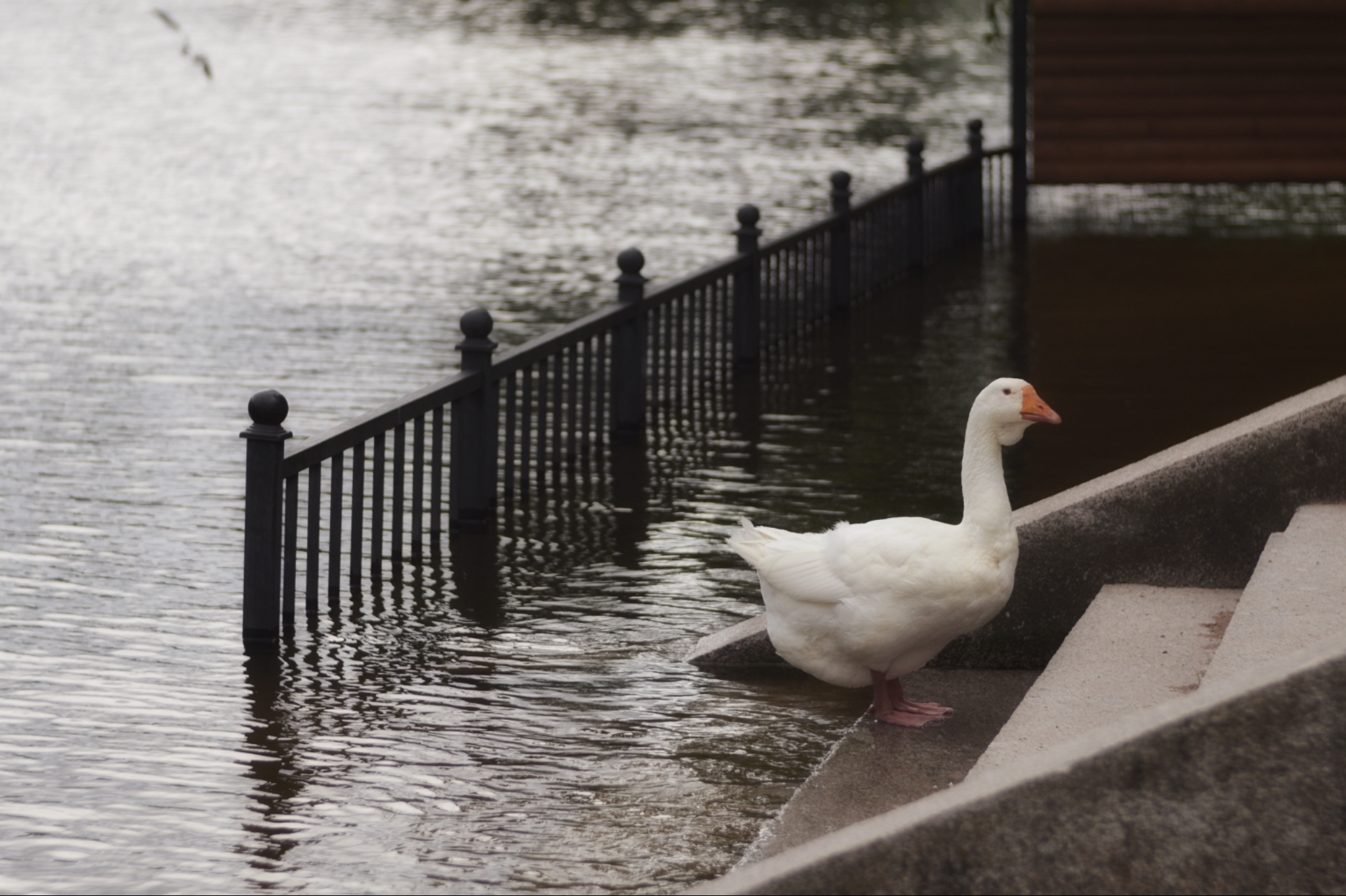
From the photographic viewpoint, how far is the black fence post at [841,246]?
15527 mm

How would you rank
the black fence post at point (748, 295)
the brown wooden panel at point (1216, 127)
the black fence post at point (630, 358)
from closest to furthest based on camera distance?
the black fence post at point (630, 358) < the black fence post at point (748, 295) < the brown wooden panel at point (1216, 127)

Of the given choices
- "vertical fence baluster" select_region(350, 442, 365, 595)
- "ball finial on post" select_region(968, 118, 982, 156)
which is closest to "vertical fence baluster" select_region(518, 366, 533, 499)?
"vertical fence baluster" select_region(350, 442, 365, 595)

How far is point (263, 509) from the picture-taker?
750 cm

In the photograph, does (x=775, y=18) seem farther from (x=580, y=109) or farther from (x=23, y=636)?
(x=23, y=636)

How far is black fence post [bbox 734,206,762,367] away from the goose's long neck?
22.7 feet

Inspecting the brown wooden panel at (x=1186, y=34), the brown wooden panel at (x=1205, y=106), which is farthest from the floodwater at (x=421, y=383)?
the brown wooden panel at (x=1186, y=34)

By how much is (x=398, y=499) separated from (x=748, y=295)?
18.3ft

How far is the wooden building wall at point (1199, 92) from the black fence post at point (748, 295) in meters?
Result: 5.56

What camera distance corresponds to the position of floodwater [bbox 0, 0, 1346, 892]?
19.7 ft

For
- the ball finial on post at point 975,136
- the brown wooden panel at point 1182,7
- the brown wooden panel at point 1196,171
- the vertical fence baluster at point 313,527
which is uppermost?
the brown wooden panel at point 1182,7

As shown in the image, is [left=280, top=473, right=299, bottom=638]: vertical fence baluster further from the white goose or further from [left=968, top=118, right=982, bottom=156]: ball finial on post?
[left=968, top=118, right=982, bottom=156]: ball finial on post

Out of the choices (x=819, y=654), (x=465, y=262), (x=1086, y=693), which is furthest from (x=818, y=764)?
(x=465, y=262)

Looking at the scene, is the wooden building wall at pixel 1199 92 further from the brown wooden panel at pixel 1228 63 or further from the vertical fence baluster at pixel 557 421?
A: the vertical fence baluster at pixel 557 421

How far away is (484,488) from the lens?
31.7ft
